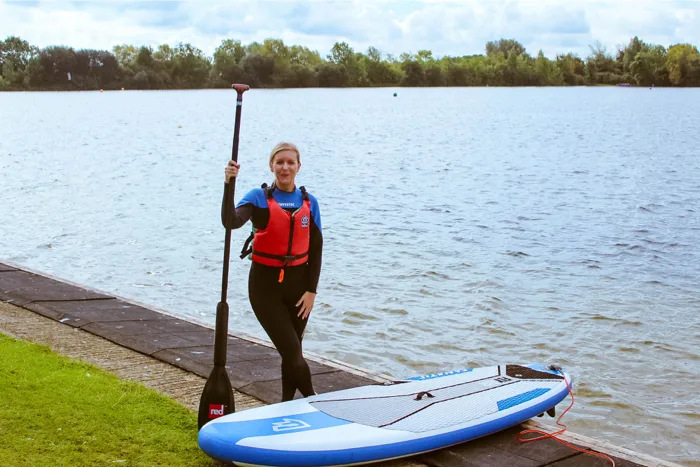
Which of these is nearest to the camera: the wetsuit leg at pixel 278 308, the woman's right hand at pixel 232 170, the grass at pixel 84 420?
the grass at pixel 84 420

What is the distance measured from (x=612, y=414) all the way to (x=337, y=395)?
335cm

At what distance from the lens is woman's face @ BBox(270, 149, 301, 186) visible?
4.84m

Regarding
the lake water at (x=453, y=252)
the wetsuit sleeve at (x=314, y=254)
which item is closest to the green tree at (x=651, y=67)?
the lake water at (x=453, y=252)

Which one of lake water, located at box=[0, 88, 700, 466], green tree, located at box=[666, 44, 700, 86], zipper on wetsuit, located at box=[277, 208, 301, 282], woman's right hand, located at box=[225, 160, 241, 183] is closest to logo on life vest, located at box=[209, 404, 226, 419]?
zipper on wetsuit, located at box=[277, 208, 301, 282]

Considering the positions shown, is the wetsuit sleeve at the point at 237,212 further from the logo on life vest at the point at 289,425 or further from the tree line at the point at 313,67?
the tree line at the point at 313,67

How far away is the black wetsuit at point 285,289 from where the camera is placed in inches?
191

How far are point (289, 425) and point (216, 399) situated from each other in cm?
46

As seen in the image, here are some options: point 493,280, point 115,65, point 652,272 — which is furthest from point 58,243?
point 115,65

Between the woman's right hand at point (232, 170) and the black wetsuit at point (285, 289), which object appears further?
the black wetsuit at point (285, 289)

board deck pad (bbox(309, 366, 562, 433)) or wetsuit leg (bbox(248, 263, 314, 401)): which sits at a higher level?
wetsuit leg (bbox(248, 263, 314, 401))

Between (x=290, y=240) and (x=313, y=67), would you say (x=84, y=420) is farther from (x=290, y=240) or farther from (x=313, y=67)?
(x=313, y=67)

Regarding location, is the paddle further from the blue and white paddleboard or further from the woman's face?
the woman's face

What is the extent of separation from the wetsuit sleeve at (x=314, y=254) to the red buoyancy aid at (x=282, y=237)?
0.07m

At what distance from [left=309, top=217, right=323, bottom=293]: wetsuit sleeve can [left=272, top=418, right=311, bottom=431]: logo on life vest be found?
812mm
